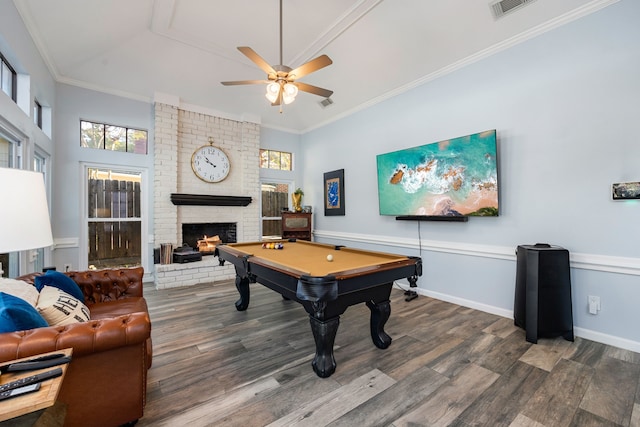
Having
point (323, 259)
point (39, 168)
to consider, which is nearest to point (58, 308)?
point (323, 259)

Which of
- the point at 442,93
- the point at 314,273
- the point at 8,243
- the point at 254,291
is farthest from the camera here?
the point at 254,291

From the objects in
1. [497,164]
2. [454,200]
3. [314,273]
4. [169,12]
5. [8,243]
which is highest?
[169,12]

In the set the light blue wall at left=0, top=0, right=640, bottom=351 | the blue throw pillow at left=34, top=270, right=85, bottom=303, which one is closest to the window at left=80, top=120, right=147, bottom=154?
the light blue wall at left=0, top=0, right=640, bottom=351

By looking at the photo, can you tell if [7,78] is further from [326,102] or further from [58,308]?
[326,102]

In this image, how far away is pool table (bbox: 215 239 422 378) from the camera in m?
1.91

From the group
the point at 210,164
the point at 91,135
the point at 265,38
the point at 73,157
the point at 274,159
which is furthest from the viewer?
the point at 274,159

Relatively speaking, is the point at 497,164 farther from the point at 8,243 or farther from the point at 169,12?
the point at 169,12

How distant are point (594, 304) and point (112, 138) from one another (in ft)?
22.2

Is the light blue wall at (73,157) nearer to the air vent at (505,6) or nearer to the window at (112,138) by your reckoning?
the window at (112,138)

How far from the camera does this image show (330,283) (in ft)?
6.12

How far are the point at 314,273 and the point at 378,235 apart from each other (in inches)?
114

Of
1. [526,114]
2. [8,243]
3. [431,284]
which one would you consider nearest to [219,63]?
[8,243]

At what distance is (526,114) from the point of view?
A: 3088 millimetres

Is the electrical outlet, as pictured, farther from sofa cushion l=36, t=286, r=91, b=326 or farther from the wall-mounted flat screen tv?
sofa cushion l=36, t=286, r=91, b=326
